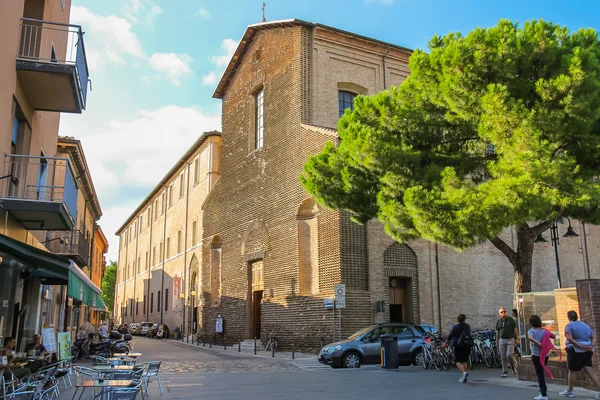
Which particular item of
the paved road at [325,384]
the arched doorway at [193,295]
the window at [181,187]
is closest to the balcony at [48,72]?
the paved road at [325,384]

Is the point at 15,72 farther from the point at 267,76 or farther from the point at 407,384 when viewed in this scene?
the point at 267,76

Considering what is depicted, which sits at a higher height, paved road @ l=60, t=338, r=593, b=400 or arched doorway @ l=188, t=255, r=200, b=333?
arched doorway @ l=188, t=255, r=200, b=333

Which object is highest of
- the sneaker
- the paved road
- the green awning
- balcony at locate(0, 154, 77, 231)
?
balcony at locate(0, 154, 77, 231)

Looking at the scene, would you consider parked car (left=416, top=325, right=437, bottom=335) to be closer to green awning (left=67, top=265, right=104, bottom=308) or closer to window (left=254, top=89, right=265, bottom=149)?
green awning (left=67, top=265, right=104, bottom=308)

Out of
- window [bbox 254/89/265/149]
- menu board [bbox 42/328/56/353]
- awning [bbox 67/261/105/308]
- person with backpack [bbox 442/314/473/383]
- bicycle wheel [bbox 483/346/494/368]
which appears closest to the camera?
awning [bbox 67/261/105/308]

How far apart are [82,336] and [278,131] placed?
478 inches

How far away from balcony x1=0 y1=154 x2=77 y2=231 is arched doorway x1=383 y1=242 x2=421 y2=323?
1308cm

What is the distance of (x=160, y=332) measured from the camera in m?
42.2

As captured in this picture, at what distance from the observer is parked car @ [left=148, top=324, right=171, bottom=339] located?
4203 cm

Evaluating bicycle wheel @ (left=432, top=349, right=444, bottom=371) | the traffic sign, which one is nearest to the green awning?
the traffic sign

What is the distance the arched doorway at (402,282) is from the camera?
22797 mm

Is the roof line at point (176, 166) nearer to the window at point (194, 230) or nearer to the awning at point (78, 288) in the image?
the window at point (194, 230)

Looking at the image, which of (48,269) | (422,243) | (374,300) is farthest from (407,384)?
(422,243)

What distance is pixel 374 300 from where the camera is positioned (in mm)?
21719
